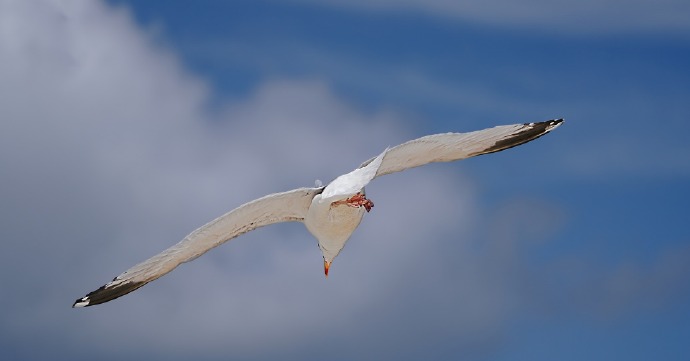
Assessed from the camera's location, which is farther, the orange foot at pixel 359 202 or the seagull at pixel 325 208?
the orange foot at pixel 359 202

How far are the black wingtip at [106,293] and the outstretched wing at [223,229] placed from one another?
2 centimetres

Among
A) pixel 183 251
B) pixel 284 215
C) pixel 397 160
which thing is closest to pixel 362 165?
pixel 397 160

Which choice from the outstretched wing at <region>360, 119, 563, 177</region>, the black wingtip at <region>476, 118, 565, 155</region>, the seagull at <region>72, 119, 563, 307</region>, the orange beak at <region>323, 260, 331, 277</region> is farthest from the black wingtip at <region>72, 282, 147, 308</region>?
the black wingtip at <region>476, 118, 565, 155</region>

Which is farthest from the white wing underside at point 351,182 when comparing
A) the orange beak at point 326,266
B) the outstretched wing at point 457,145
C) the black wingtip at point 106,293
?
the black wingtip at point 106,293

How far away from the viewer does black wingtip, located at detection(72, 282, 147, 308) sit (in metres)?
23.4

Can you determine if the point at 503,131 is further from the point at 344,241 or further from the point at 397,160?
the point at 344,241

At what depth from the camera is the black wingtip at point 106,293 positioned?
23.4 meters

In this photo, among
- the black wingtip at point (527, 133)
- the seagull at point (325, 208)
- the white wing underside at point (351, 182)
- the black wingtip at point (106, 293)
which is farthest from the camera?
the black wingtip at point (106, 293)

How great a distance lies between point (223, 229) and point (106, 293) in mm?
2750

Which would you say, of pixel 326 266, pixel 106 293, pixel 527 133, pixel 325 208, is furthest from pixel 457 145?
pixel 106 293

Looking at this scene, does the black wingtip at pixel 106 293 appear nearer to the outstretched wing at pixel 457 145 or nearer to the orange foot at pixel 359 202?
the orange foot at pixel 359 202

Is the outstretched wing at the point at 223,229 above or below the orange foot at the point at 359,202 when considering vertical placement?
above

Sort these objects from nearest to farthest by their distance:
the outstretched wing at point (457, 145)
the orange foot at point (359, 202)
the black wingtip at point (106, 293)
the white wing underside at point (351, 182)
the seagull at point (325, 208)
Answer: the white wing underside at point (351, 182)
the outstretched wing at point (457, 145)
the seagull at point (325, 208)
the orange foot at point (359, 202)
the black wingtip at point (106, 293)

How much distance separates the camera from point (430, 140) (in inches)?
836
